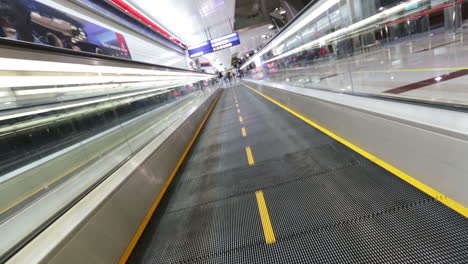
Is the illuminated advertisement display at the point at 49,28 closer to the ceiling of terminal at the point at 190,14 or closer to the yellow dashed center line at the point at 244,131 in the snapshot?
the ceiling of terminal at the point at 190,14

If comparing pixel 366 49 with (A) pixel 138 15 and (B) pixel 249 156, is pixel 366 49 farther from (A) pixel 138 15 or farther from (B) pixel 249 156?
(A) pixel 138 15

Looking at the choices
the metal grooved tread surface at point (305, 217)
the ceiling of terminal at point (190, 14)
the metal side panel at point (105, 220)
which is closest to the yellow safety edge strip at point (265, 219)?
the metal grooved tread surface at point (305, 217)

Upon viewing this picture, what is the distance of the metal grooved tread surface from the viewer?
2.35 meters

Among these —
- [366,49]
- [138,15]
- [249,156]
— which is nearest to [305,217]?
[249,156]

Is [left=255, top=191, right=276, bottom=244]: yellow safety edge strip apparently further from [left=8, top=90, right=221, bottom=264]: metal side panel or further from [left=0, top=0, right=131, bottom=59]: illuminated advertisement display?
[left=0, top=0, right=131, bottom=59]: illuminated advertisement display

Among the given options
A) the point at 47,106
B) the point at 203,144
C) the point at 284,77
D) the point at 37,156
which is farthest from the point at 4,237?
the point at 284,77

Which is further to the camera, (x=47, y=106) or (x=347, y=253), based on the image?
(x=47, y=106)

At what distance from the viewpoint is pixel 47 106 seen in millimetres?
3756

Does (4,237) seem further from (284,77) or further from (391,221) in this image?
(284,77)

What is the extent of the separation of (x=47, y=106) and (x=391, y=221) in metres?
5.10

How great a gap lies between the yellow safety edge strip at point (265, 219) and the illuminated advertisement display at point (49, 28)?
6.75m

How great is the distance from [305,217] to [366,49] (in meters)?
8.09

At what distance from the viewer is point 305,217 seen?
3.03 metres

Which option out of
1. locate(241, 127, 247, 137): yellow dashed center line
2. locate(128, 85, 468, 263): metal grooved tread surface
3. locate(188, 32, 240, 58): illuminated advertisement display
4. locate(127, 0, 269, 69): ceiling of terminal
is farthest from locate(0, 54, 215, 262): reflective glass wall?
locate(188, 32, 240, 58): illuminated advertisement display
